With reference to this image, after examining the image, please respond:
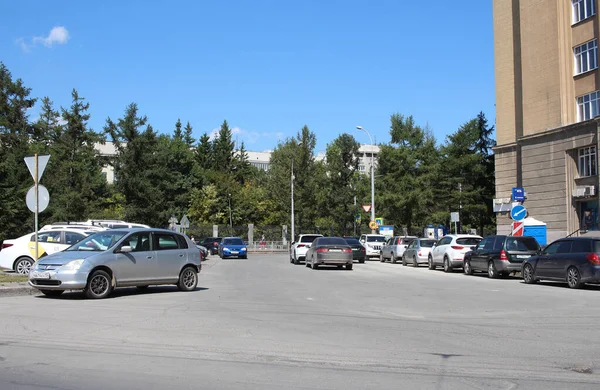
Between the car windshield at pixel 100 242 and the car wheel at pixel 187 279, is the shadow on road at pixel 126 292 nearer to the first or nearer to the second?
the car wheel at pixel 187 279

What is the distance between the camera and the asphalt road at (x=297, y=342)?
6738 millimetres

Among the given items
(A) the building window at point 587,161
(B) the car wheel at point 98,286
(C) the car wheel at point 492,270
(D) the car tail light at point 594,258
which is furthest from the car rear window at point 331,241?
(A) the building window at point 587,161

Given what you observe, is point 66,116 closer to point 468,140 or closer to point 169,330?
point 468,140

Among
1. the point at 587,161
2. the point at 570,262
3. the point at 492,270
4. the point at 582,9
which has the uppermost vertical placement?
the point at 582,9

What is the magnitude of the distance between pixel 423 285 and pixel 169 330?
11.8m

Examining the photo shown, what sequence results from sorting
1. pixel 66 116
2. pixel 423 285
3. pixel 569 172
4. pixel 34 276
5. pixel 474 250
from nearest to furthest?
pixel 34 276 → pixel 423 285 → pixel 474 250 → pixel 569 172 → pixel 66 116

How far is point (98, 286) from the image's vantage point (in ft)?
46.5

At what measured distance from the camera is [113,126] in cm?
7144

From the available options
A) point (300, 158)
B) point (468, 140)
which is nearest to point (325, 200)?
point (300, 158)

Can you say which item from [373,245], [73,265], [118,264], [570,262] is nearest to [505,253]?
[570,262]

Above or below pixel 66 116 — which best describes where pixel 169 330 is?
below

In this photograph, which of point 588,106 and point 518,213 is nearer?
point 518,213

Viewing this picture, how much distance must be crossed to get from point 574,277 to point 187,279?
11535mm

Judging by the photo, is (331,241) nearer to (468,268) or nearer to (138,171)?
(468,268)
